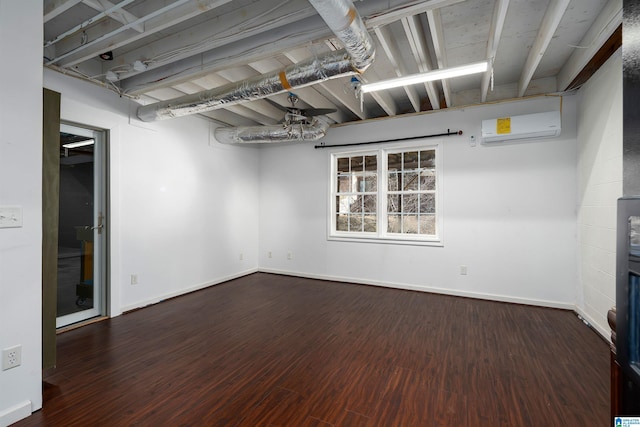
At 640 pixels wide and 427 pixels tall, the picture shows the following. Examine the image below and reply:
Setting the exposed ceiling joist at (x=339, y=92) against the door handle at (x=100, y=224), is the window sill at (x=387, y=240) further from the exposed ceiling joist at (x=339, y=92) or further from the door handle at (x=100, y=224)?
the door handle at (x=100, y=224)

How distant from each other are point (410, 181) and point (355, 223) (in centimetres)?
117

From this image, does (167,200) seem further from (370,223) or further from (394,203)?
(394,203)

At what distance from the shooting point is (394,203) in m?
4.78

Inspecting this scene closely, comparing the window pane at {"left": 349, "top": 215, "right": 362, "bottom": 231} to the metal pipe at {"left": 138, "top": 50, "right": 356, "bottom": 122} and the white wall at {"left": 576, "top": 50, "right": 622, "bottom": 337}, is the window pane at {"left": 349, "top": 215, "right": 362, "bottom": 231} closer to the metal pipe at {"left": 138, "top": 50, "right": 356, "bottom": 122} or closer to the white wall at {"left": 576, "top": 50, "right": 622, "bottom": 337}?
the metal pipe at {"left": 138, "top": 50, "right": 356, "bottom": 122}

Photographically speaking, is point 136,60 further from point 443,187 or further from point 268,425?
point 443,187

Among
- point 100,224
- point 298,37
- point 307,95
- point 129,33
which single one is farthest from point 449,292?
point 129,33

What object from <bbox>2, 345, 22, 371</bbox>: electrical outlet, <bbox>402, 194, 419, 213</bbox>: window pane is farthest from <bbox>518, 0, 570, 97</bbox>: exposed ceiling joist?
<bbox>2, 345, 22, 371</bbox>: electrical outlet

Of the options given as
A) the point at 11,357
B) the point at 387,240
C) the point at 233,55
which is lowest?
the point at 11,357

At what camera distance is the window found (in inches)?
178

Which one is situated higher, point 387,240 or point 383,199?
point 383,199

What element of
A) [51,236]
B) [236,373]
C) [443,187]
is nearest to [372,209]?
[443,187]

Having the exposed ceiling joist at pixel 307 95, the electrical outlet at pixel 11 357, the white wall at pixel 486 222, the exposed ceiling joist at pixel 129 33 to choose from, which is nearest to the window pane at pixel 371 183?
the white wall at pixel 486 222

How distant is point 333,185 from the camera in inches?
206

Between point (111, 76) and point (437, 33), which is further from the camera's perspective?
point (111, 76)
